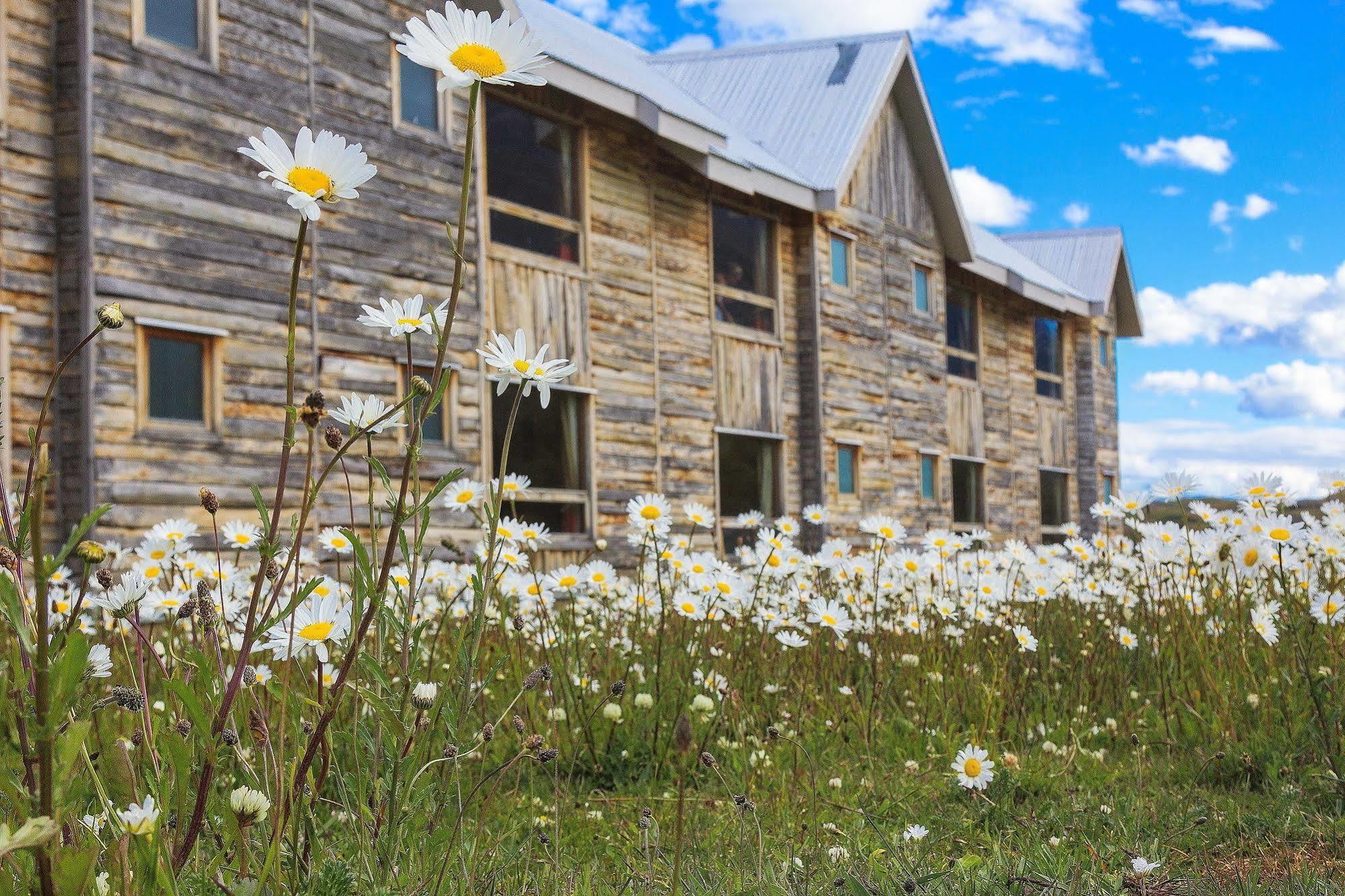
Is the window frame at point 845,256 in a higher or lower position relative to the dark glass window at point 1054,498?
higher

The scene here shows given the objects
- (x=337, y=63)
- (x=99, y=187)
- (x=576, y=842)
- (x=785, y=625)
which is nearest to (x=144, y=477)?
(x=99, y=187)

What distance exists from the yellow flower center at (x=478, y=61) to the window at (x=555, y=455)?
11.0m

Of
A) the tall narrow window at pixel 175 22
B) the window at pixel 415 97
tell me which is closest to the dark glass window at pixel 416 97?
the window at pixel 415 97

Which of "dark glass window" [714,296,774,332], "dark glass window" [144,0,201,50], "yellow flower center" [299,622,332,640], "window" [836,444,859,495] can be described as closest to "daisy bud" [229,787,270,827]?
"yellow flower center" [299,622,332,640]

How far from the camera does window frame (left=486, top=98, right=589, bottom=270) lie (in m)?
12.6

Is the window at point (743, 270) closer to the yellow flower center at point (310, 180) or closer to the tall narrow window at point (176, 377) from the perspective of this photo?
the tall narrow window at point (176, 377)

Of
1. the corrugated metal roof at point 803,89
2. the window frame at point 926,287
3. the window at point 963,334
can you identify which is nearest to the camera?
the corrugated metal roof at point 803,89

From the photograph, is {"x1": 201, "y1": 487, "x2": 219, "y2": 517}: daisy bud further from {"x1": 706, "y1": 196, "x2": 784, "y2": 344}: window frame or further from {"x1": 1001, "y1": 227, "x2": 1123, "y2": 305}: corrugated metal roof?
{"x1": 1001, "y1": 227, "x2": 1123, "y2": 305}: corrugated metal roof

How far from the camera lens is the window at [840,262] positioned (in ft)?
58.3

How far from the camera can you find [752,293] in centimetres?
1677

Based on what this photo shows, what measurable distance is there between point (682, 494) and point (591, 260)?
10.4 feet

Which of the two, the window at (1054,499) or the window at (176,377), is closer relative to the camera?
the window at (176,377)

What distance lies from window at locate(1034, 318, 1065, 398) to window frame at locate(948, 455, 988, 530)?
4130mm

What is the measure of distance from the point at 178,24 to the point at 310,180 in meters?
9.36
